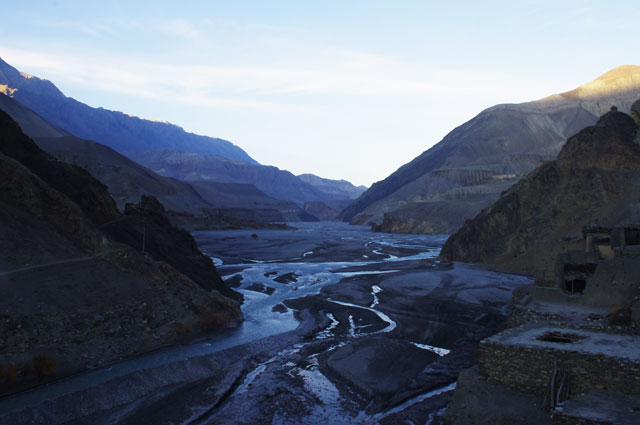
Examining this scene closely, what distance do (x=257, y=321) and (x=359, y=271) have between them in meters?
22.7

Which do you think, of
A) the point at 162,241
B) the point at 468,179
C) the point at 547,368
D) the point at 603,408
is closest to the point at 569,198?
the point at 162,241

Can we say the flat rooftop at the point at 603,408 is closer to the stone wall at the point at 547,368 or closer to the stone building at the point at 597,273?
the stone wall at the point at 547,368

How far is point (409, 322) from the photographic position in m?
24.3

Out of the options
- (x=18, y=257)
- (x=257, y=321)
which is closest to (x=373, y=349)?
(x=257, y=321)

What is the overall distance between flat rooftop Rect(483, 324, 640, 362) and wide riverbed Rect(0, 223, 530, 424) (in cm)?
295

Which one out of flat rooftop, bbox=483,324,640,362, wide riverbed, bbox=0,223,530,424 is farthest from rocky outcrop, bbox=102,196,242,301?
flat rooftop, bbox=483,324,640,362

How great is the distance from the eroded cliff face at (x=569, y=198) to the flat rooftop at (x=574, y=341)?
2519cm

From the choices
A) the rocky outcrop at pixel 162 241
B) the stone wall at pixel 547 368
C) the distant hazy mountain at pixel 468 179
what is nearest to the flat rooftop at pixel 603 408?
the stone wall at pixel 547 368

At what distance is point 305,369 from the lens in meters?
17.4

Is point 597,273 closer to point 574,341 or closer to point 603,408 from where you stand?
point 574,341

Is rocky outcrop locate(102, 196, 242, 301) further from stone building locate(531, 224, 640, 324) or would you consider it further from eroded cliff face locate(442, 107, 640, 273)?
eroded cliff face locate(442, 107, 640, 273)

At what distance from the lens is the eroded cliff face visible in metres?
39.2

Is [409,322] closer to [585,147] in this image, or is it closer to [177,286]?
[177,286]

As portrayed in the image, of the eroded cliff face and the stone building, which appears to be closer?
the stone building
